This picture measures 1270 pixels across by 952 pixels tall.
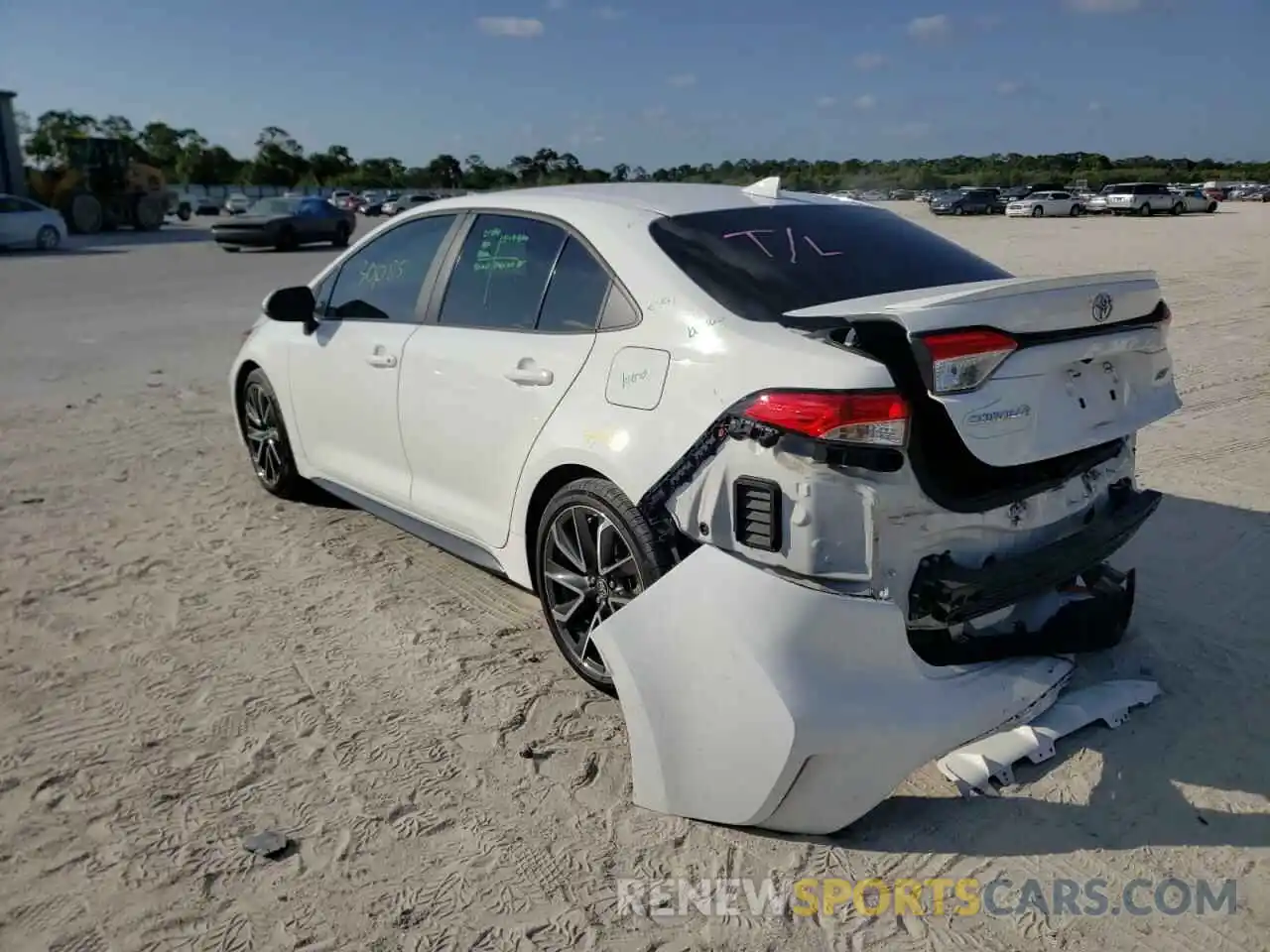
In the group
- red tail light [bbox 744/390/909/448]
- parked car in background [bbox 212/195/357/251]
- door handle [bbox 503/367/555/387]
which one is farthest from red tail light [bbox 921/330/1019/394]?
parked car in background [bbox 212/195/357/251]

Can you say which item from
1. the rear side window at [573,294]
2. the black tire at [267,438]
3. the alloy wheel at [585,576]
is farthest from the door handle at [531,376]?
the black tire at [267,438]

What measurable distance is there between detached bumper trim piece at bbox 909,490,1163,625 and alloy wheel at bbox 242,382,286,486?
3.87 m

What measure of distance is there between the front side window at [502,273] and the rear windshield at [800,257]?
1.77ft

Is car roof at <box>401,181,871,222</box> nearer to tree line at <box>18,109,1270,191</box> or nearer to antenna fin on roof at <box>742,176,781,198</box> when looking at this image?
antenna fin on roof at <box>742,176,781,198</box>

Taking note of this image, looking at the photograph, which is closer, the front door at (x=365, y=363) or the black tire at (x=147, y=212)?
the front door at (x=365, y=363)

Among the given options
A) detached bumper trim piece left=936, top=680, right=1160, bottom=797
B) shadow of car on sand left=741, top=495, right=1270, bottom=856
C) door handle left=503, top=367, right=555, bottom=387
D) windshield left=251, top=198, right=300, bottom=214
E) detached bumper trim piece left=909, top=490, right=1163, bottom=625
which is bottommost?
shadow of car on sand left=741, top=495, right=1270, bottom=856

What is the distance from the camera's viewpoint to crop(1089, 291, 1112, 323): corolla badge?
2.91m

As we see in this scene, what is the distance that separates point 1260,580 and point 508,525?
10.6 feet

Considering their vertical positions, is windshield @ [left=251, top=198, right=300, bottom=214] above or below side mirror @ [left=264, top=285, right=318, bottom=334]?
below

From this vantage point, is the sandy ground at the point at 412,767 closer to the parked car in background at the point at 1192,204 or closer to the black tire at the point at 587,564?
the black tire at the point at 587,564

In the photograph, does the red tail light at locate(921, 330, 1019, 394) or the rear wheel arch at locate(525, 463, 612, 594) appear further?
the rear wheel arch at locate(525, 463, 612, 594)

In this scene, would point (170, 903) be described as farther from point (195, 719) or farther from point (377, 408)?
point (377, 408)

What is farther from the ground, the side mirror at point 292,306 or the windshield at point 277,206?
the side mirror at point 292,306

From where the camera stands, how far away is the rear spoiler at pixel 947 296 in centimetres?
260
